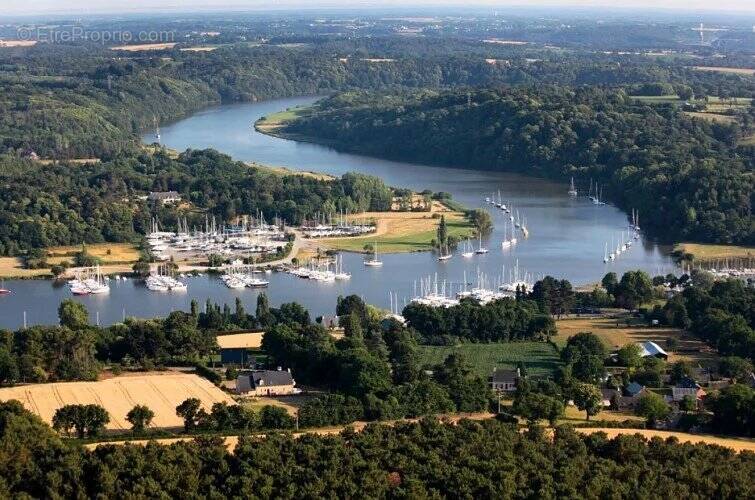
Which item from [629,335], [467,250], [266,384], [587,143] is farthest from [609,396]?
→ [587,143]

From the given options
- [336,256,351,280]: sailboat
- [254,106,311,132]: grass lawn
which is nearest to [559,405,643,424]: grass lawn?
[336,256,351,280]: sailboat

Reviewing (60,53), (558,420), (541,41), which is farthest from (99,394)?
(541,41)

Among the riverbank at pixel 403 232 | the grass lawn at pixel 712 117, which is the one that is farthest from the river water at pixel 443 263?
the grass lawn at pixel 712 117

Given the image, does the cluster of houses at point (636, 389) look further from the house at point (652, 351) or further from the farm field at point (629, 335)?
the farm field at point (629, 335)

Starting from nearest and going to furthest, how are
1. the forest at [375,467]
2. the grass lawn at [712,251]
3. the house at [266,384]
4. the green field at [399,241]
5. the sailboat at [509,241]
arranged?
the forest at [375,467], the house at [266,384], the grass lawn at [712,251], the green field at [399,241], the sailboat at [509,241]

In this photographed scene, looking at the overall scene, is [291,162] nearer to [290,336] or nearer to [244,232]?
[244,232]

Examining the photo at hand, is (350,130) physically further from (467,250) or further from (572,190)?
(467,250)
